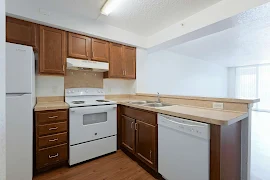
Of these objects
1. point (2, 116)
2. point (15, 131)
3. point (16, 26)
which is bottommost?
point (15, 131)

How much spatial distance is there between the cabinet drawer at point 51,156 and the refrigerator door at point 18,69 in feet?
2.89

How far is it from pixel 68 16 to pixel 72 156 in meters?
2.24

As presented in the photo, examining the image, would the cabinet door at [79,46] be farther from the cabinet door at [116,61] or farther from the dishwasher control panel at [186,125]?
the dishwasher control panel at [186,125]

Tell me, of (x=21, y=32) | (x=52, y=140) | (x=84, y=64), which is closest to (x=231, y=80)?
(x=84, y=64)

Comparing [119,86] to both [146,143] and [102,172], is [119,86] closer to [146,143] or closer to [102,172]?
[146,143]

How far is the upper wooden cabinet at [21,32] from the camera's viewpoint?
5.96ft

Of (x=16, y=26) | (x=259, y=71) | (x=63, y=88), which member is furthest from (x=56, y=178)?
(x=259, y=71)

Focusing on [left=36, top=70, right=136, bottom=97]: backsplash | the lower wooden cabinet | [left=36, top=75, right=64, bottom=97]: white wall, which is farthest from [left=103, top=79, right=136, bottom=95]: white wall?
[left=36, top=75, right=64, bottom=97]: white wall

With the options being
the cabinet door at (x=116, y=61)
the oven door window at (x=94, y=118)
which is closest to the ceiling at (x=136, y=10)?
the cabinet door at (x=116, y=61)

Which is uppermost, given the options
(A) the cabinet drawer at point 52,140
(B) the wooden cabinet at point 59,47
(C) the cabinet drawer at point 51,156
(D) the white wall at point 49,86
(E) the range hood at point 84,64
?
(B) the wooden cabinet at point 59,47

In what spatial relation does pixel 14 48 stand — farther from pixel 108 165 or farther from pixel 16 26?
pixel 108 165

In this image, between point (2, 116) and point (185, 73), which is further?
point (185, 73)

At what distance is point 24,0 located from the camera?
6.05 feet

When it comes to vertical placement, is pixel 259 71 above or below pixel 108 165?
above
